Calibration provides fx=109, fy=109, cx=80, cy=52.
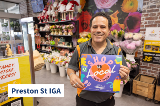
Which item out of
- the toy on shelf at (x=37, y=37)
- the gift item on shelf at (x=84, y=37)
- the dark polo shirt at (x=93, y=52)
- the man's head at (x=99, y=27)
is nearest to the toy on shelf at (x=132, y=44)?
the gift item on shelf at (x=84, y=37)

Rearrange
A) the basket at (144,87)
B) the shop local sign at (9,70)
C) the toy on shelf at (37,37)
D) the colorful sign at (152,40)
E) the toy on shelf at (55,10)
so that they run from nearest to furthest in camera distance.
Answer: the shop local sign at (9,70)
the basket at (144,87)
the colorful sign at (152,40)
the toy on shelf at (55,10)
the toy on shelf at (37,37)

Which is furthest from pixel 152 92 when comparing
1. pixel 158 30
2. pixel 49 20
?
pixel 49 20

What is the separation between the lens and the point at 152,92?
234 centimetres

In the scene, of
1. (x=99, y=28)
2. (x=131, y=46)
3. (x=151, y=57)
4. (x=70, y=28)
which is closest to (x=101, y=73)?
(x=99, y=28)

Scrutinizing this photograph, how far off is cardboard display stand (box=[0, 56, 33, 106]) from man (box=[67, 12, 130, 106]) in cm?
86

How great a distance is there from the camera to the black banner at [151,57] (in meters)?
2.72

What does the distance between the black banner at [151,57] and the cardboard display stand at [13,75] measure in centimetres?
280

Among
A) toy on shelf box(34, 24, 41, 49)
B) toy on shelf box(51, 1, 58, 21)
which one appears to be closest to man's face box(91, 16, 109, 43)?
toy on shelf box(51, 1, 58, 21)

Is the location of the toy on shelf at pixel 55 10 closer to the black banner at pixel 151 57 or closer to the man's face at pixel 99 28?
the black banner at pixel 151 57

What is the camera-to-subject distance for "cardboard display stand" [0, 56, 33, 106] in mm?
1419

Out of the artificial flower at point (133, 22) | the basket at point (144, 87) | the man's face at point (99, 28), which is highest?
the artificial flower at point (133, 22)

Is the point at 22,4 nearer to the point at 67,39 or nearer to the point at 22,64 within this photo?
the point at 67,39

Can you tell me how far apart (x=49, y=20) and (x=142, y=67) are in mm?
4286

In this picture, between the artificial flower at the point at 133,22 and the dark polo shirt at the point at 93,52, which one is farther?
the artificial flower at the point at 133,22
